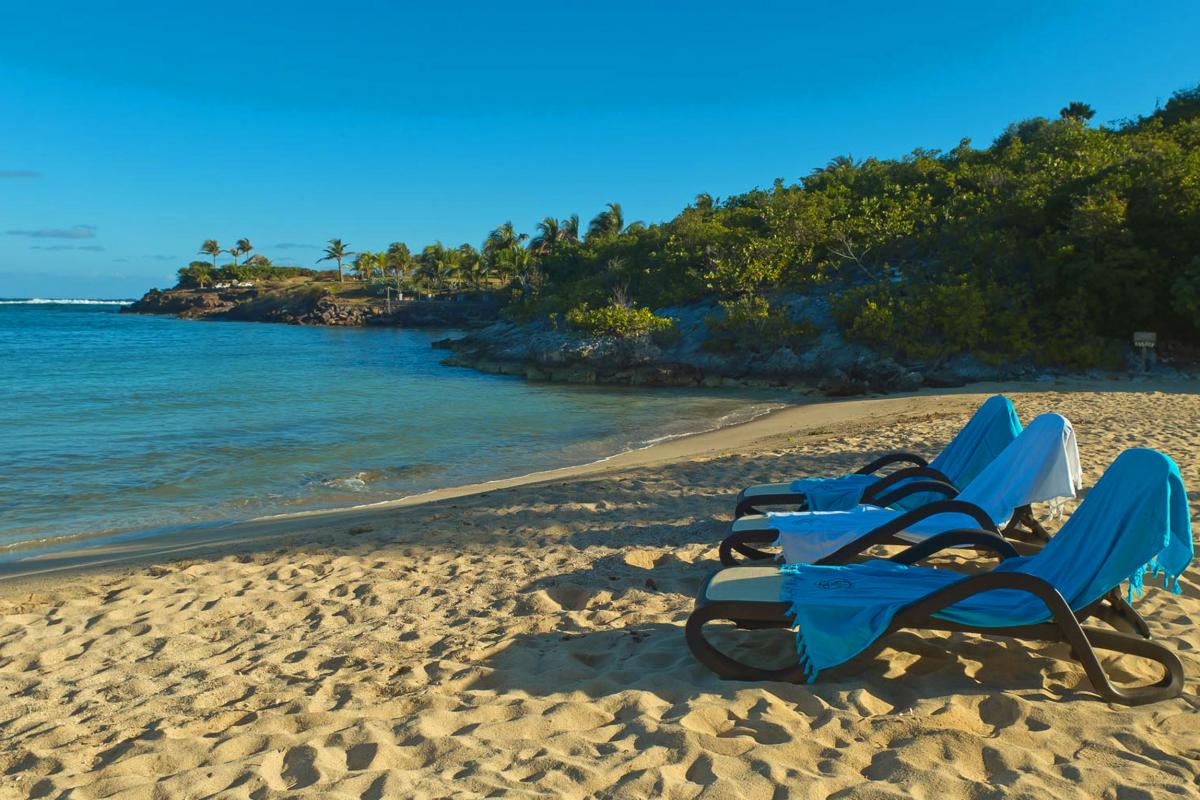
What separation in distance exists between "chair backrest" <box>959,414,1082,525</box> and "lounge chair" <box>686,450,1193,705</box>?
1.22 m

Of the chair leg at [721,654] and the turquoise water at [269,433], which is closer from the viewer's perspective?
the chair leg at [721,654]

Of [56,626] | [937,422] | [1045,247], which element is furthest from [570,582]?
[1045,247]

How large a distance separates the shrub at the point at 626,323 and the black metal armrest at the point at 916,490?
2345 cm

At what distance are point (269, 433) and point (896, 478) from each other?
43.7 ft

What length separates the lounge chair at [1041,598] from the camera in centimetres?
336

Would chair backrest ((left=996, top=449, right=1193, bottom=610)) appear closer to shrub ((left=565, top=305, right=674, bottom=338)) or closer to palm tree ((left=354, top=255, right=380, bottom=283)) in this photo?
shrub ((left=565, top=305, right=674, bottom=338))

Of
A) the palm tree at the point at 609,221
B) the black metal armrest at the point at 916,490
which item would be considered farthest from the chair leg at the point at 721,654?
the palm tree at the point at 609,221

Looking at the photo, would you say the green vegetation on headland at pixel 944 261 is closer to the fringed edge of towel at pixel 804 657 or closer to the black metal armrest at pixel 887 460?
the black metal armrest at pixel 887 460

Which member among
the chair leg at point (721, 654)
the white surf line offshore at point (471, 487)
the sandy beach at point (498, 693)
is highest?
the chair leg at point (721, 654)

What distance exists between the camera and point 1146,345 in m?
19.7

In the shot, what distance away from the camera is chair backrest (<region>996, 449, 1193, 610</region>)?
335cm

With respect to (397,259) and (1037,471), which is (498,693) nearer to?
(1037,471)

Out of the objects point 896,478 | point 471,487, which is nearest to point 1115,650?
point 896,478

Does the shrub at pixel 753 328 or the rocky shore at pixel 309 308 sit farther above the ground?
the rocky shore at pixel 309 308
